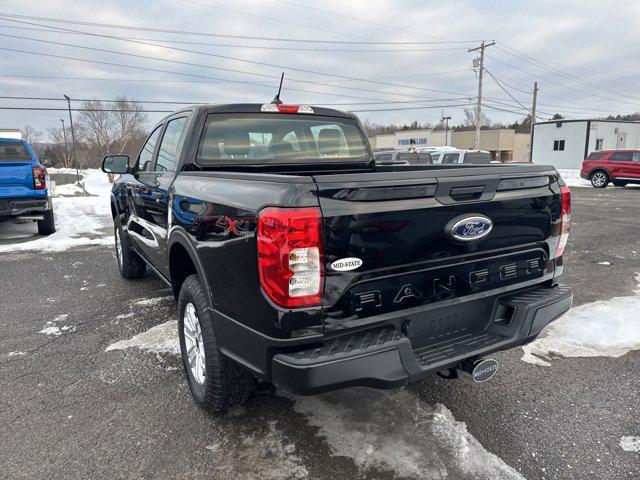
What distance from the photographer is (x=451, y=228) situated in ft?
7.37

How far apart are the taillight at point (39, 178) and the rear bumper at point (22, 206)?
229 millimetres

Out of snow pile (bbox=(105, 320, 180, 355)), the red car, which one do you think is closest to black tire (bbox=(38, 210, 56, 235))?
snow pile (bbox=(105, 320, 180, 355))

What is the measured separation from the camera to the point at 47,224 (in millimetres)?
9109

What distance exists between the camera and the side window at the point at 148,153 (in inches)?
171

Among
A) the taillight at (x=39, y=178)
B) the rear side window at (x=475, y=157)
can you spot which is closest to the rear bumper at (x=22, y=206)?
the taillight at (x=39, y=178)

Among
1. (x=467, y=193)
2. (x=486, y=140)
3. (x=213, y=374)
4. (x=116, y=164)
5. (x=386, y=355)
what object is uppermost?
(x=486, y=140)

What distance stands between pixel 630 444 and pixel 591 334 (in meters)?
1.61

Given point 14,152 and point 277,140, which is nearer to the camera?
point 277,140

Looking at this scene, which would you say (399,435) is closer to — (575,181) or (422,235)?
(422,235)

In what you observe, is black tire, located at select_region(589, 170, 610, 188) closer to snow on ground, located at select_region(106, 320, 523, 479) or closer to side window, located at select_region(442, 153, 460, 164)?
side window, located at select_region(442, 153, 460, 164)

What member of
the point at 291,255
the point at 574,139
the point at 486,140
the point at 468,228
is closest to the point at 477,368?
the point at 468,228

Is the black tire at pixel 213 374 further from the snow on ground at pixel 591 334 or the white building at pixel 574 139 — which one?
the white building at pixel 574 139

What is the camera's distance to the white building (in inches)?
1449

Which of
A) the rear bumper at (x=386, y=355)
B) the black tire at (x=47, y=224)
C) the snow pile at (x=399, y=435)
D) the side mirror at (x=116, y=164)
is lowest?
the snow pile at (x=399, y=435)
